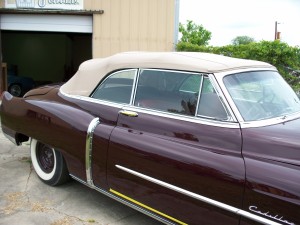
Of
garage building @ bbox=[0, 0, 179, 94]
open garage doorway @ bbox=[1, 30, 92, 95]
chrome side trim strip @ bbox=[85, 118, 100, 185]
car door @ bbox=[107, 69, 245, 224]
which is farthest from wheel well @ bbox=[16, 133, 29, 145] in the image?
open garage doorway @ bbox=[1, 30, 92, 95]

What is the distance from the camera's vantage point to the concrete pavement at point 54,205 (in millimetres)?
3521

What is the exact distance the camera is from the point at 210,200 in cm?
256

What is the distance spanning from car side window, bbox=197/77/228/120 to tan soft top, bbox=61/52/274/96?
15 cm

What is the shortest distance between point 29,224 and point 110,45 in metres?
7.88

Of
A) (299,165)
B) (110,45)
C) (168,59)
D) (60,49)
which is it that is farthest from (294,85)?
(60,49)

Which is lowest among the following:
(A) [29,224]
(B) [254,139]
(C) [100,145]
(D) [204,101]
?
(A) [29,224]

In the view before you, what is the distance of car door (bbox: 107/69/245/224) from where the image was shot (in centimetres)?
257

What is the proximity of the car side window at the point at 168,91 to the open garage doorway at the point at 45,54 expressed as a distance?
635 inches

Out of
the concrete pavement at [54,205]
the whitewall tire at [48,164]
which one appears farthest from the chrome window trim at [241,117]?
the whitewall tire at [48,164]

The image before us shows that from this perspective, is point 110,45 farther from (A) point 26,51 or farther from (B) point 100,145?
(A) point 26,51

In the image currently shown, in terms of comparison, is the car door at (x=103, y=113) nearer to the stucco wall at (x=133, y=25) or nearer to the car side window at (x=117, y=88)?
the car side window at (x=117, y=88)

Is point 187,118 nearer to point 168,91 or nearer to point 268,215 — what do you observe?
point 168,91

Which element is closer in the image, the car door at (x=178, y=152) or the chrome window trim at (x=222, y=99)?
the car door at (x=178, y=152)

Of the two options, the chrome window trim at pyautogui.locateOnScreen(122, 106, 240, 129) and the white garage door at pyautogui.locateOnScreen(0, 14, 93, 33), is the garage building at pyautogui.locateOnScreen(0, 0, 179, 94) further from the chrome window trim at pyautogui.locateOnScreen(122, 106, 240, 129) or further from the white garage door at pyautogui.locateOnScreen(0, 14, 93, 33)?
the chrome window trim at pyautogui.locateOnScreen(122, 106, 240, 129)
